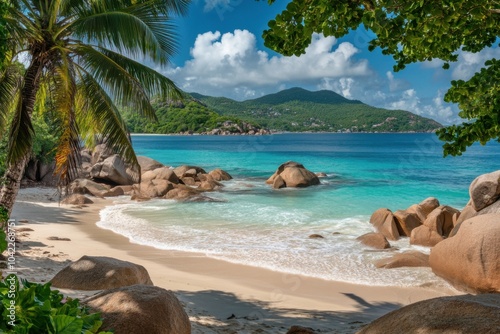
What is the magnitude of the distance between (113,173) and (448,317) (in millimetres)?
27929

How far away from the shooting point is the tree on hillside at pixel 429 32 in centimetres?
389

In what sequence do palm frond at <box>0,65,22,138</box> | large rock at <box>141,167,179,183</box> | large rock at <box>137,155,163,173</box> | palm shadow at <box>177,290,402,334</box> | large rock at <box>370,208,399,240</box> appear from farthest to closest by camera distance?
large rock at <box>137,155,163,173</box> < large rock at <box>141,167,179,183</box> < large rock at <box>370,208,399,240</box> < palm frond at <box>0,65,22,138</box> < palm shadow at <box>177,290,402,334</box>

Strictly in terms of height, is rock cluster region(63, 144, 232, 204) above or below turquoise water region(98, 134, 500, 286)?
above

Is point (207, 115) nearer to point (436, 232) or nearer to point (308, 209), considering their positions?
point (308, 209)

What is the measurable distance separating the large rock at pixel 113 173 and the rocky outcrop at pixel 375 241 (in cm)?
1926

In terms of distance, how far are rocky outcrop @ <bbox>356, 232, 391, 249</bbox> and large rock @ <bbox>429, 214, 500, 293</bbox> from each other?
10.1 ft

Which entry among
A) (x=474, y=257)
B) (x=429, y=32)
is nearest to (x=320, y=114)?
(x=474, y=257)

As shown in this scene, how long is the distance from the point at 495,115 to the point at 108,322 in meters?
5.04

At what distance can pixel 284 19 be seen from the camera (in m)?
4.05

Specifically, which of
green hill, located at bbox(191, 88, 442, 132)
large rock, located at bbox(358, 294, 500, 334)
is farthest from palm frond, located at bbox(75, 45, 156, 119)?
green hill, located at bbox(191, 88, 442, 132)

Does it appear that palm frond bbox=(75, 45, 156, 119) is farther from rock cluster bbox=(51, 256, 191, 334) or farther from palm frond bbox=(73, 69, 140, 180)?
rock cluster bbox=(51, 256, 191, 334)

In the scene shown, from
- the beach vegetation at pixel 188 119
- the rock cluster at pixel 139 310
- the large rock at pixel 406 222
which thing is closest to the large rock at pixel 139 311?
the rock cluster at pixel 139 310

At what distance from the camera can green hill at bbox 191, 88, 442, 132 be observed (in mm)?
161500

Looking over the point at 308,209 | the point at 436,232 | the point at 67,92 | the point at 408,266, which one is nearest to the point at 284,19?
the point at 67,92
